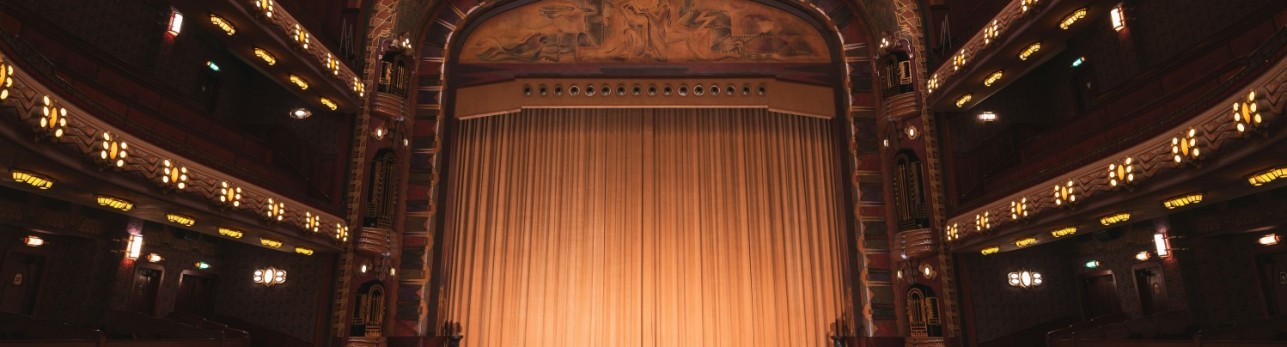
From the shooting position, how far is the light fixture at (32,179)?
792cm

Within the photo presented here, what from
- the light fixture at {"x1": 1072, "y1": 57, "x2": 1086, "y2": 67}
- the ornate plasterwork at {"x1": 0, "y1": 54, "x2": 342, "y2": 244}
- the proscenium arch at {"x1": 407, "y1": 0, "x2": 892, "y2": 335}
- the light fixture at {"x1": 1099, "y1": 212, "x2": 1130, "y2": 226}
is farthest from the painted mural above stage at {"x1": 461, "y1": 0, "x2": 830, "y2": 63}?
the light fixture at {"x1": 1099, "y1": 212, "x2": 1130, "y2": 226}

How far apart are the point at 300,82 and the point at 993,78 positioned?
12260mm

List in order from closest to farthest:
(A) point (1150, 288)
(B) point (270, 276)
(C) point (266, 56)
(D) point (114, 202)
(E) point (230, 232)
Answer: (D) point (114, 202), (E) point (230, 232), (C) point (266, 56), (A) point (1150, 288), (B) point (270, 276)

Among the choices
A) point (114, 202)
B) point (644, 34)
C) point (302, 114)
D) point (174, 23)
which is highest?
point (644, 34)

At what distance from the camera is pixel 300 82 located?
13.5 meters

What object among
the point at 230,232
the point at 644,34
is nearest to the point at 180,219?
the point at 230,232

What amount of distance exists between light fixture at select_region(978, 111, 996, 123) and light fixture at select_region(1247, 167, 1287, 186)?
6844 mm

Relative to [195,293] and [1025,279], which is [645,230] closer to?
[1025,279]

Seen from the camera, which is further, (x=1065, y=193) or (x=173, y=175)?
(x=1065, y=193)

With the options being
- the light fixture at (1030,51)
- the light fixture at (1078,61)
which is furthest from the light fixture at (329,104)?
the light fixture at (1078,61)

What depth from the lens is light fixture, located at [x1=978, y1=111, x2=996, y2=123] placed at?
49.9 feet

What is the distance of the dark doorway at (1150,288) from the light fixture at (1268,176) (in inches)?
195

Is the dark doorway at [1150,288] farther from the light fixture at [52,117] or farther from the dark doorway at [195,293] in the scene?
the dark doorway at [195,293]

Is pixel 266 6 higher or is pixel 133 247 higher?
pixel 266 6
